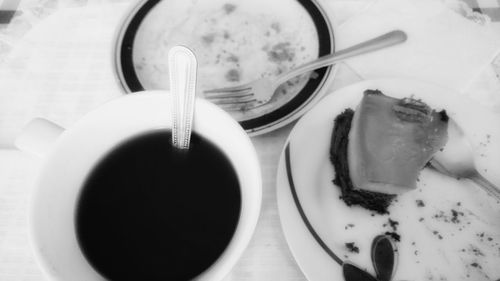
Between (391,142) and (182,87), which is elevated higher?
(182,87)

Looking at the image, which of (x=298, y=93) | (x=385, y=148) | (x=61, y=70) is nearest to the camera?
(x=385, y=148)

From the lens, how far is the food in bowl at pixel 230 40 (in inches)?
37.2

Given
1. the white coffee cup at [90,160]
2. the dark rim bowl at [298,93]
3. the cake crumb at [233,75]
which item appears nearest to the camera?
the white coffee cup at [90,160]

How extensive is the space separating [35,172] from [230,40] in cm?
55

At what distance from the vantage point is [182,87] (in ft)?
1.88

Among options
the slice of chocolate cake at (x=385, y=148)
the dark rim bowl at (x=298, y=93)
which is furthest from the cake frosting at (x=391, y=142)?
the dark rim bowl at (x=298, y=93)

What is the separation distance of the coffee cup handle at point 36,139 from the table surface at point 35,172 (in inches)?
6.9

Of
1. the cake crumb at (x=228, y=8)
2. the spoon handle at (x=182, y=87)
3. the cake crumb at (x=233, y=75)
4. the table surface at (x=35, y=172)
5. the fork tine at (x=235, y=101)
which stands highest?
the spoon handle at (x=182, y=87)

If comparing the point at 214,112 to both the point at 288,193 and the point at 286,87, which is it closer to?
the point at 288,193

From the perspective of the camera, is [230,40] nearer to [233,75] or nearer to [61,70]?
[233,75]

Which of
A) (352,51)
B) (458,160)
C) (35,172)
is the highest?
(352,51)

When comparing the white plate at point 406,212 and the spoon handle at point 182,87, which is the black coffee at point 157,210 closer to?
the spoon handle at point 182,87

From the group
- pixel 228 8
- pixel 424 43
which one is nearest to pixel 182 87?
pixel 228 8

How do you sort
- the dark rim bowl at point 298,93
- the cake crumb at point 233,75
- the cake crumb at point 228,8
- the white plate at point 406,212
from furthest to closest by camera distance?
the cake crumb at point 228,8 → the cake crumb at point 233,75 → the dark rim bowl at point 298,93 → the white plate at point 406,212
